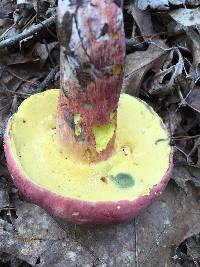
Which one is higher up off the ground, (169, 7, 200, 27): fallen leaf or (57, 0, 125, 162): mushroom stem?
(57, 0, 125, 162): mushroom stem

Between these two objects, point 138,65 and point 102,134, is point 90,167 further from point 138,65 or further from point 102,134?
point 138,65

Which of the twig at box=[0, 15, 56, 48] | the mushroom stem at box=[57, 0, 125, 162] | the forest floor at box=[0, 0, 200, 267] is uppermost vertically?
the mushroom stem at box=[57, 0, 125, 162]

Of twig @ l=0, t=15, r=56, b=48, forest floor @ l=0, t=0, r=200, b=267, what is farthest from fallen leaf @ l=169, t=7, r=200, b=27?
twig @ l=0, t=15, r=56, b=48

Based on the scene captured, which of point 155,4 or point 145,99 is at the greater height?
point 155,4

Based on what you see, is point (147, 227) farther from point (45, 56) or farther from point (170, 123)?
point (45, 56)

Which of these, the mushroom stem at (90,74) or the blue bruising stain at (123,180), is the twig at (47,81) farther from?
the blue bruising stain at (123,180)

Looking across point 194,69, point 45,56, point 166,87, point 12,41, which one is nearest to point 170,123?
point 166,87

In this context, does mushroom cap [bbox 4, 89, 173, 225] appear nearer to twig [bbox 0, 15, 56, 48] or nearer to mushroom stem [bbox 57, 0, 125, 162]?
mushroom stem [bbox 57, 0, 125, 162]

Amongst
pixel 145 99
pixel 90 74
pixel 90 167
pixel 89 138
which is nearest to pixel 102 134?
pixel 89 138
